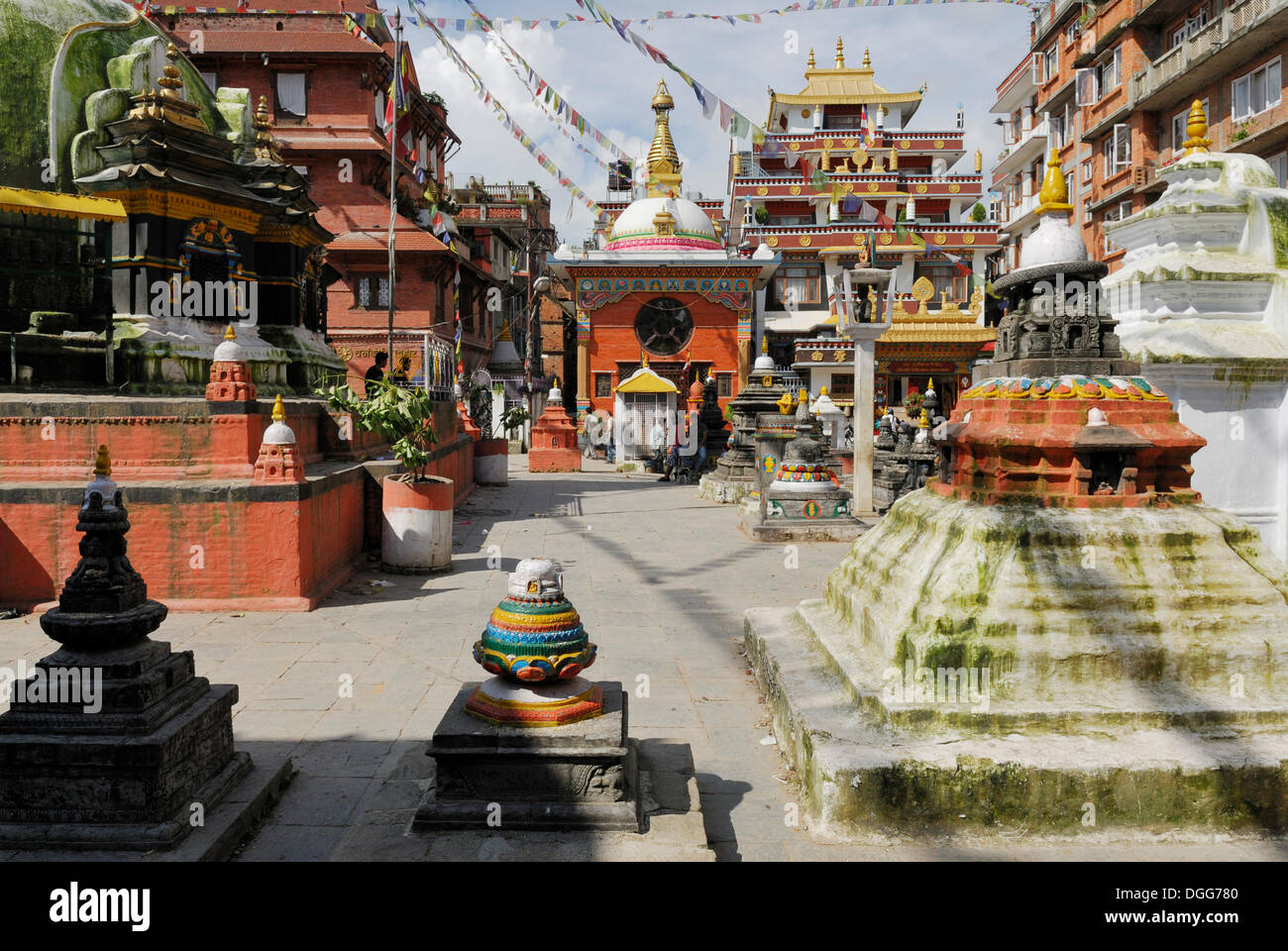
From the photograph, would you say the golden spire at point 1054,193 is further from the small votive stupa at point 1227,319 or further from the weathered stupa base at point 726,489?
the weathered stupa base at point 726,489

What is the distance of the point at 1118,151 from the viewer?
96.1 feet

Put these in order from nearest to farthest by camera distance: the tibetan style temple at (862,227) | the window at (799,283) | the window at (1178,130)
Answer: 1. the window at (1178,130)
2. the tibetan style temple at (862,227)
3. the window at (799,283)

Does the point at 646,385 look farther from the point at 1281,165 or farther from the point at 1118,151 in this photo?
the point at 1118,151

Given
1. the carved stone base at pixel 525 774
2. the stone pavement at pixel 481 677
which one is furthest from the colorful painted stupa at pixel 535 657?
the stone pavement at pixel 481 677

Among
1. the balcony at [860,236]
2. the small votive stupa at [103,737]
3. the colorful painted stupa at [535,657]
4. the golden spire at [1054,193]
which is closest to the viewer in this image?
the small votive stupa at [103,737]

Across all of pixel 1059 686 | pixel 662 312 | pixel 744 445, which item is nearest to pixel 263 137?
pixel 744 445

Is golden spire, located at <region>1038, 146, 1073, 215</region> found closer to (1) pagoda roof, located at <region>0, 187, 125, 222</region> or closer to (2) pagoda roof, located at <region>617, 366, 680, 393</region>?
(1) pagoda roof, located at <region>0, 187, 125, 222</region>

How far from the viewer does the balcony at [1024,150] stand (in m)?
36.8

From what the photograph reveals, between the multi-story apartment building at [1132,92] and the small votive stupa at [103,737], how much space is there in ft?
64.8

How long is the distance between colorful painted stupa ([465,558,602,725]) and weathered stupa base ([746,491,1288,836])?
1244mm

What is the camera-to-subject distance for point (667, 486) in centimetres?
2173

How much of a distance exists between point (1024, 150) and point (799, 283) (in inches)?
450

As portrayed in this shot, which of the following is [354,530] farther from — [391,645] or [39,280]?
[39,280]
